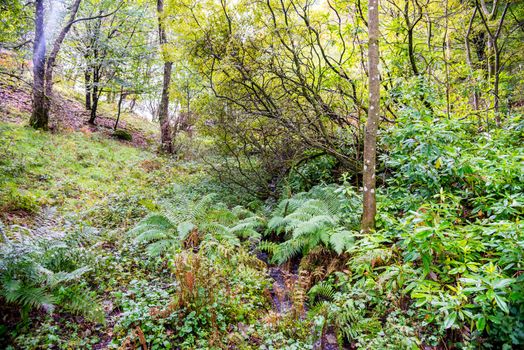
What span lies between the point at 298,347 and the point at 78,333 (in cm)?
240

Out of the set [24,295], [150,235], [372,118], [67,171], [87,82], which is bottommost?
[24,295]

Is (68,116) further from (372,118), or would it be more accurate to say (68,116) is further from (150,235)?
(372,118)

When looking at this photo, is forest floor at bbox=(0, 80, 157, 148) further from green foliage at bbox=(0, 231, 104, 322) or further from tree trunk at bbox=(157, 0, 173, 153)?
green foliage at bbox=(0, 231, 104, 322)

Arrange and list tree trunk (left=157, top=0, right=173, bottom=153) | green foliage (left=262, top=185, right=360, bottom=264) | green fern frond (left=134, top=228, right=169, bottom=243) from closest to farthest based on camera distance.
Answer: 1. green foliage (left=262, top=185, right=360, bottom=264)
2. green fern frond (left=134, top=228, right=169, bottom=243)
3. tree trunk (left=157, top=0, right=173, bottom=153)

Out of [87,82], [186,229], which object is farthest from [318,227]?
[87,82]

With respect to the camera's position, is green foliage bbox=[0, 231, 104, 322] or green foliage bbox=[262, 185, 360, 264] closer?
green foliage bbox=[0, 231, 104, 322]

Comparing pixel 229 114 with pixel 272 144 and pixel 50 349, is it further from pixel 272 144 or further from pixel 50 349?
pixel 50 349

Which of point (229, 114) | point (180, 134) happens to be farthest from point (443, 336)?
point (180, 134)

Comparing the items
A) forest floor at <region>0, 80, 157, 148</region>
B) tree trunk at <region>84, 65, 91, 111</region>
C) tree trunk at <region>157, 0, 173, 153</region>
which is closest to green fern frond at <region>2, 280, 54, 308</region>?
forest floor at <region>0, 80, 157, 148</region>

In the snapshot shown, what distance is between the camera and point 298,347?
121 inches

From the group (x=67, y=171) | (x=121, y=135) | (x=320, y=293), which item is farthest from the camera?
(x=121, y=135)

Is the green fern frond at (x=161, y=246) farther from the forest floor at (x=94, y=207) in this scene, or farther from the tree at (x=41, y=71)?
the tree at (x=41, y=71)

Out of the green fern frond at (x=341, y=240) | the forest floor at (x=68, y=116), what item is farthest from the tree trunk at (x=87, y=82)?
the green fern frond at (x=341, y=240)

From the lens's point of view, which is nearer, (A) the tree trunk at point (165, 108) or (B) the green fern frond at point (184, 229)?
(B) the green fern frond at point (184, 229)
